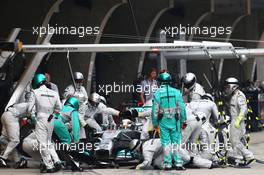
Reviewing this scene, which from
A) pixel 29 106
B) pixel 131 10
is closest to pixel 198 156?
pixel 29 106

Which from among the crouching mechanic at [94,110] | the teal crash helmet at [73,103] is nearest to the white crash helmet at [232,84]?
the crouching mechanic at [94,110]

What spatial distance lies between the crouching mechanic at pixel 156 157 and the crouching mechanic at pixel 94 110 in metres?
1.91

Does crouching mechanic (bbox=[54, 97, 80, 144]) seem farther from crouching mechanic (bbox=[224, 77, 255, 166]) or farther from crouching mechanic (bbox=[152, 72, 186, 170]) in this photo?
crouching mechanic (bbox=[224, 77, 255, 166])

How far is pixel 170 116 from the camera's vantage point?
14.2 metres

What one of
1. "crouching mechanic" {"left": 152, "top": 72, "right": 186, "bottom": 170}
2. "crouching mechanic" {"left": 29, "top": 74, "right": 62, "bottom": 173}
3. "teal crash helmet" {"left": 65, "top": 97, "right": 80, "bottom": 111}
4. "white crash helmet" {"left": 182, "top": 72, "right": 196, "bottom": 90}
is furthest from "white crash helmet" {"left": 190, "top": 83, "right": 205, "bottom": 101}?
"crouching mechanic" {"left": 29, "top": 74, "right": 62, "bottom": 173}

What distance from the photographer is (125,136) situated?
1504 cm

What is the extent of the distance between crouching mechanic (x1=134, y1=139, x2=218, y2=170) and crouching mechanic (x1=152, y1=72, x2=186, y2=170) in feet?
0.76

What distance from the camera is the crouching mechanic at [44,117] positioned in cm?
1399

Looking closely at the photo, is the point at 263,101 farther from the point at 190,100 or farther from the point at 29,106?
the point at 29,106

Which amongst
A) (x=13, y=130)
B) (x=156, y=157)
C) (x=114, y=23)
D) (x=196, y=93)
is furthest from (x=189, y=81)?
(x=114, y=23)

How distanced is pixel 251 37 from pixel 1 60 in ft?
57.2

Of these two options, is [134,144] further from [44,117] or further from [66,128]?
[44,117]

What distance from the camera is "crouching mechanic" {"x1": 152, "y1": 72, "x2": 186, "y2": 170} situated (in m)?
14.2
